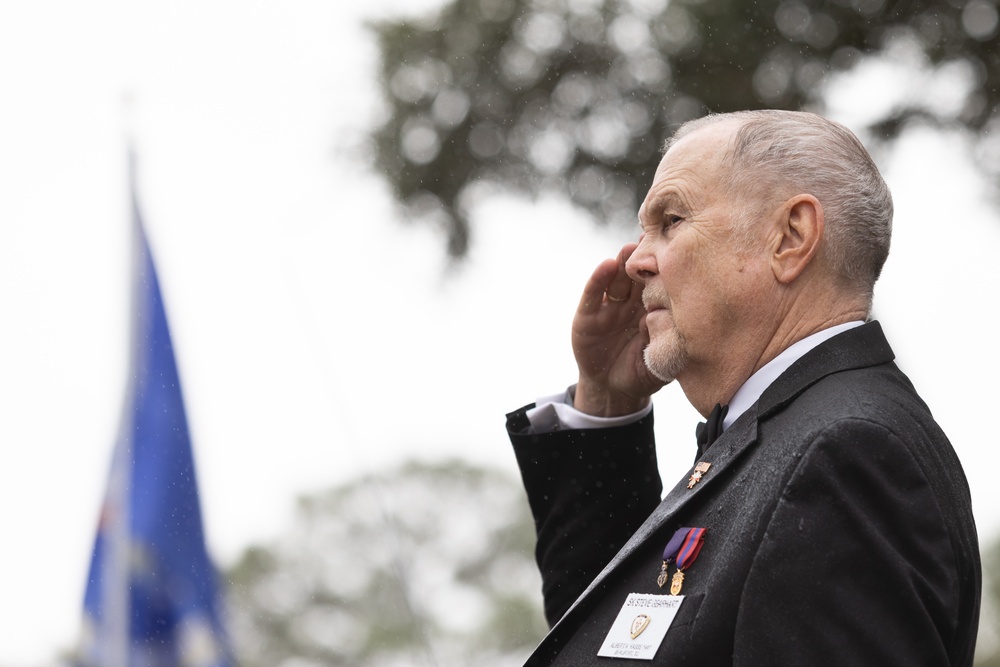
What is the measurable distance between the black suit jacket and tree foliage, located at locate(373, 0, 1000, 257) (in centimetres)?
221

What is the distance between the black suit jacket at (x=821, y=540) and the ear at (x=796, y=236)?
0.13 metres

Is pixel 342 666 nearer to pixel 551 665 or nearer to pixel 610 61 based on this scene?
pixel 610 61

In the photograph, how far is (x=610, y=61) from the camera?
3842 millimetres

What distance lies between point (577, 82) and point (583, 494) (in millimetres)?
2039

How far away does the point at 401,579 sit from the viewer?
17.6 ft

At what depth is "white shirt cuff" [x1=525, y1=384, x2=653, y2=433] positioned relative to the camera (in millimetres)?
2234

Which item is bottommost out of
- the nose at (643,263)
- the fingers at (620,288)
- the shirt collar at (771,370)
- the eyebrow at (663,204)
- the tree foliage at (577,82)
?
the shirt collar at (771,370)

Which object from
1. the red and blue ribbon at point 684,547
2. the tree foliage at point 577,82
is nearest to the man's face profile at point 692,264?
the red and blue ribbon at point 684,547

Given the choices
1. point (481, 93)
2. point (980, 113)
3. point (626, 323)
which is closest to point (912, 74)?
point (980, 113)

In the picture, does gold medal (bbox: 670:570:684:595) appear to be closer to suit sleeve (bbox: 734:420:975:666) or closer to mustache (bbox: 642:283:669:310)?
suit sleeve (bbox: 734:420:975:666)

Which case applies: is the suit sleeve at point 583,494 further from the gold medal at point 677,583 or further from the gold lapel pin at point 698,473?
the gold medal at point 677,583

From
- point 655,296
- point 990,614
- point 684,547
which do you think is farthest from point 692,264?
point 990,614

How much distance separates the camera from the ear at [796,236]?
5.35ft

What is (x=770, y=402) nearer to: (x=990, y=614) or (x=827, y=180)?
(x=827, y=180)
